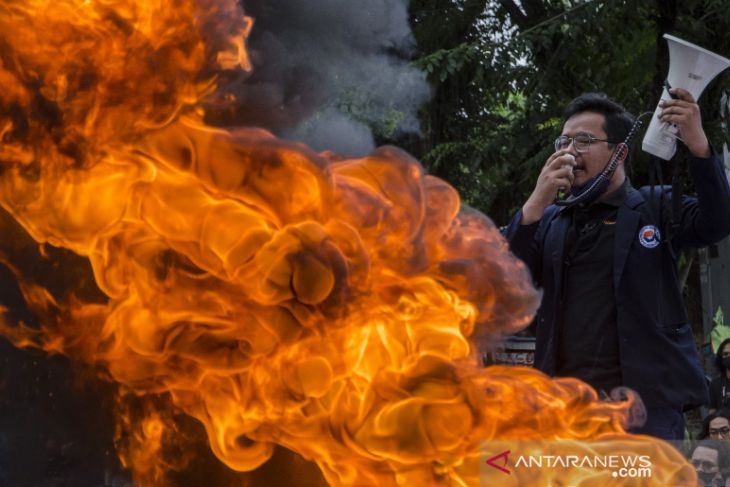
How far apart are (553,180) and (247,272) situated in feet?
3.38

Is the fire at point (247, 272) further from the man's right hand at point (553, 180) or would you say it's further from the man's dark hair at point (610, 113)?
the man's dark hair at point (610, 113)

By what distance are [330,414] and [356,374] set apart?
144mm

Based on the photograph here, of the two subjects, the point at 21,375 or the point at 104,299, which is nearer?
the point at 104,299

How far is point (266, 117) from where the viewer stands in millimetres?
5051

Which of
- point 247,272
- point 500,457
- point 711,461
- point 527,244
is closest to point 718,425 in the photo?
point 711,461

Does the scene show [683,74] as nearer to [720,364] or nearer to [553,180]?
[553,180]

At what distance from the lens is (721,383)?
6.36 meters

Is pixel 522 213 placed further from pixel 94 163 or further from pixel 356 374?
pixel 94 163

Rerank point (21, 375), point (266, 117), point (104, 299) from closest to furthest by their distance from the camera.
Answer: point (104, 299), point (21, 375), point (266, 117)

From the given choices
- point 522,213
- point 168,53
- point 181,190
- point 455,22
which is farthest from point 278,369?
point 455,22

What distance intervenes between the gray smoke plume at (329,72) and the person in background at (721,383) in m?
2.53

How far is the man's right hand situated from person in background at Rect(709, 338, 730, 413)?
10.9 feet

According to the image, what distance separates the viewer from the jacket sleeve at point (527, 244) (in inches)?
140

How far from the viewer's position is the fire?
10.3 ft
